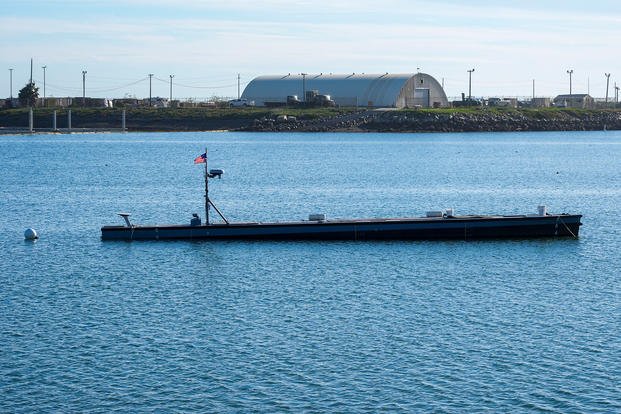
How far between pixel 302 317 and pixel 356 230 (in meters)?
23.5

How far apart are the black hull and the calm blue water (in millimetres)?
1165

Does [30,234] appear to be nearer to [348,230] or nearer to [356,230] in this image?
[348,230]

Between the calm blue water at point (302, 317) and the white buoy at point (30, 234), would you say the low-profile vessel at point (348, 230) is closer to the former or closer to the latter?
the calm blue water at point (302, 317)

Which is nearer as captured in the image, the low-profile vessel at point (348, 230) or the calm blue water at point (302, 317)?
the calm blue water at point (302, 317)

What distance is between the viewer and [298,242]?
227 feet

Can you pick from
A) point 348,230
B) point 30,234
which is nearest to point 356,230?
point 348,230

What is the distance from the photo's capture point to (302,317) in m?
47.0

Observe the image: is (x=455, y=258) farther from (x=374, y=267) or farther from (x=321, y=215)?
(x=321, y=215)

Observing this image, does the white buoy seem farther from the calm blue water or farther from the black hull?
the black hull

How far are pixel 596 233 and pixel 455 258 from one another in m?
16.2

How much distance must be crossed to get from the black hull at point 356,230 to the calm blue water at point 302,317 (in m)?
1.16

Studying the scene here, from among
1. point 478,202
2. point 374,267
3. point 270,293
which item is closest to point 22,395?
point 270,293

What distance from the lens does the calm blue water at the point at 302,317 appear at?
36062 mm

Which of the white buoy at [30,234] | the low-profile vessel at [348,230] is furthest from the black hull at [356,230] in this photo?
the white buoy at [30,234]
